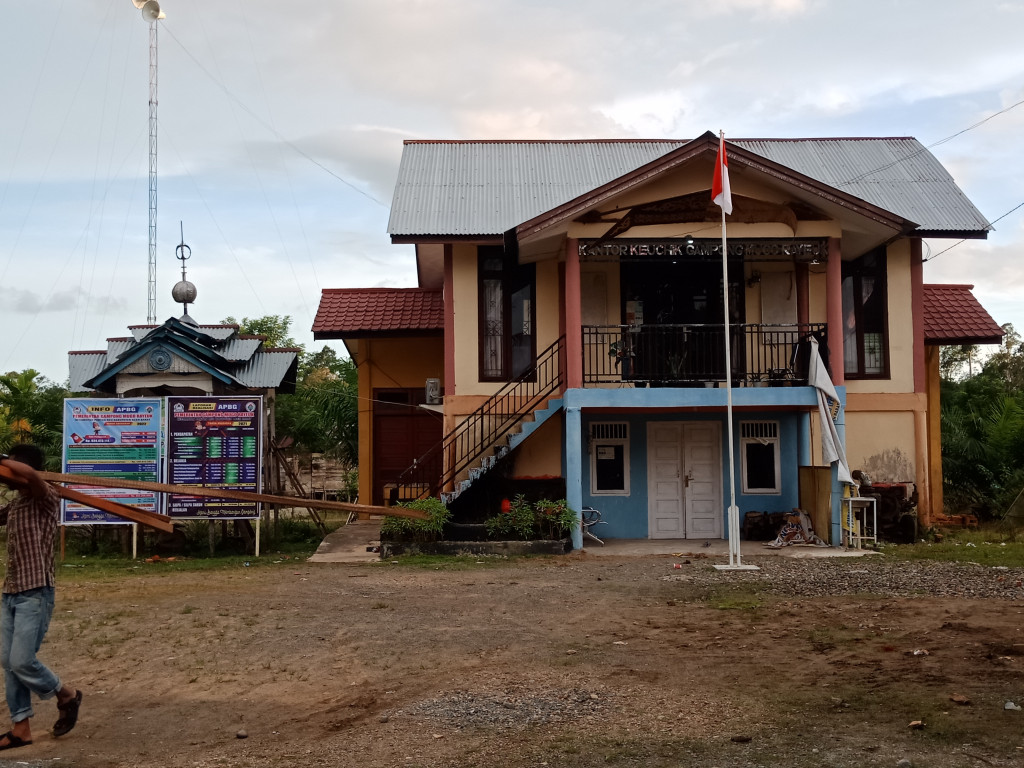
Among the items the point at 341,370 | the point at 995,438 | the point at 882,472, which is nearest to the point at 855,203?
the point at 882,472

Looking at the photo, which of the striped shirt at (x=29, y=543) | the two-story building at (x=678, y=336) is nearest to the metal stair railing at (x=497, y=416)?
the two-story building at (x=678, y=336)

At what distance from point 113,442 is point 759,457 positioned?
1010cm

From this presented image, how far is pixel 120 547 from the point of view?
15.8 metres

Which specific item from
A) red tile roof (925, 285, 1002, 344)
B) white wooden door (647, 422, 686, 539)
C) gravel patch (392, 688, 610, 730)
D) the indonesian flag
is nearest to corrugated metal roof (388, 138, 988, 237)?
red tile roof (925, 285, 1002, 344)

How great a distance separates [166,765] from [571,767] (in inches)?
83.8

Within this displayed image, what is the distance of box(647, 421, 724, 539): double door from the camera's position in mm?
16625

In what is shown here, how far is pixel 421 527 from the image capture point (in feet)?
46.8

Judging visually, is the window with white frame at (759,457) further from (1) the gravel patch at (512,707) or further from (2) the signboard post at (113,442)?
(1) the gravel patch at (512,707)

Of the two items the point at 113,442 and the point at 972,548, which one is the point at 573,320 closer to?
the point at 972,548

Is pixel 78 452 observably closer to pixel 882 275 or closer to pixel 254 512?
pixel 254 512

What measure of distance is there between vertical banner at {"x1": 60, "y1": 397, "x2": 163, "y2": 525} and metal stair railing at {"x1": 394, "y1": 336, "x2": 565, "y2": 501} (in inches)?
149

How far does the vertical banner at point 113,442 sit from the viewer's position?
14.5 m

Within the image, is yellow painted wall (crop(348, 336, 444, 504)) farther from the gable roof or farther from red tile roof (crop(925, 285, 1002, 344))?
red tile roof (crop(925, 285, 1002, 344))

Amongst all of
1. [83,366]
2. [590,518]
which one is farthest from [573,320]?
[83,366]
